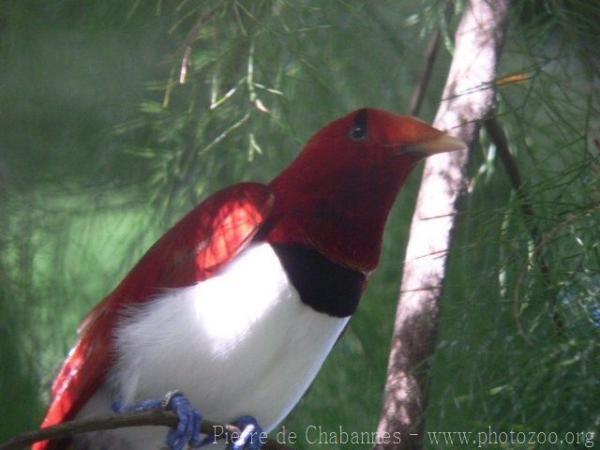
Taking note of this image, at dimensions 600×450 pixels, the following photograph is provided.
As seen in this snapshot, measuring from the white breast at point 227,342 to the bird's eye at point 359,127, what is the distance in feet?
0.37

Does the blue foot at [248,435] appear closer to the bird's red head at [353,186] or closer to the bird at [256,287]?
the bird at [256,287]

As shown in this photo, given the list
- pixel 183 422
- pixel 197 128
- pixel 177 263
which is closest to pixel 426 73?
pixel 197 128

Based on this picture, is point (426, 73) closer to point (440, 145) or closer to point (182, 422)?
point (440, 145)

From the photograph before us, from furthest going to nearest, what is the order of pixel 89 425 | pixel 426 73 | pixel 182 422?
pixel 426 73
pixel 182 422
pixel 89 425

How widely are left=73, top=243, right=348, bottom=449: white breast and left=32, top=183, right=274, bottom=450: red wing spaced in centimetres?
1

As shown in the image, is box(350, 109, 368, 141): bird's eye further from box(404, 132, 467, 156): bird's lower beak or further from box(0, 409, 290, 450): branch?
box(0, 409, 290, 450): branch

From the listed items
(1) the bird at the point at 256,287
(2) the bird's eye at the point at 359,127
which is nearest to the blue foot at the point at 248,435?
(1) the bird at the point at 256,287

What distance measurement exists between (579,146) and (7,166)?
58 centimetres

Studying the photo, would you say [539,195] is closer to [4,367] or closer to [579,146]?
[579,146]

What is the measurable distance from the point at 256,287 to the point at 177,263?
0.08 metres

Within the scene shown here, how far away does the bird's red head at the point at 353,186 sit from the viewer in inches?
39.5

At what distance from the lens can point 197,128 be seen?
1.25 metres

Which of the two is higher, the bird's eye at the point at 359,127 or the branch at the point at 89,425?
the bird's eye at the point at 359,127

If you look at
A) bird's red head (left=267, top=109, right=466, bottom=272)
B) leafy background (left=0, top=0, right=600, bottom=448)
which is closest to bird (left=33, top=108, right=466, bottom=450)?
bird's red head (left=267, top=109, right=466, bottom=272)
